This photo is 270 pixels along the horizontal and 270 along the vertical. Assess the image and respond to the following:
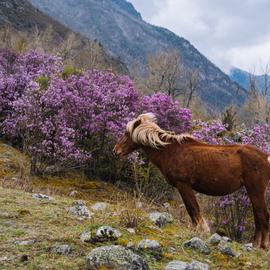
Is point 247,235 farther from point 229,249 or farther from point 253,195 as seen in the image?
point 229,249

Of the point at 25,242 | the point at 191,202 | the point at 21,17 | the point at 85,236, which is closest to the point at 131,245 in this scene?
the point at 85,236

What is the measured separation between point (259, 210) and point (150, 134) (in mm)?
2011

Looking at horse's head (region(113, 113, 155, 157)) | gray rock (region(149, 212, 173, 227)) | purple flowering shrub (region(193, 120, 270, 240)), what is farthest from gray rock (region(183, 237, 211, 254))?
purple flowering shrub (region(193, 120, 270, 240))

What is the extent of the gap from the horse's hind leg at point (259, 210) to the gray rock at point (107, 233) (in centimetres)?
281

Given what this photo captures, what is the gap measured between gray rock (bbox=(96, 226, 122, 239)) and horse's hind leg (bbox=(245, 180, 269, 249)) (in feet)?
9.23

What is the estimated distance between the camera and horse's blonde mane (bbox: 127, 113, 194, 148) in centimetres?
774

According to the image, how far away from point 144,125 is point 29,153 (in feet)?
22.6

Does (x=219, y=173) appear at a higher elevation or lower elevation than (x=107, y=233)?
higher

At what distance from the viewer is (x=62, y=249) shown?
4777 mm

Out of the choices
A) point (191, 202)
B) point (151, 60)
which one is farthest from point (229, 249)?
point (151, 60)

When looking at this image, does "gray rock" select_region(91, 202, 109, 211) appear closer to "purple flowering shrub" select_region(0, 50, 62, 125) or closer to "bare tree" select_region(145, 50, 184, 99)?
"purple flowering shrub" select_region(0, 50, 62, 125)

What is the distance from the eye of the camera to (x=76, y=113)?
14602 millimetres

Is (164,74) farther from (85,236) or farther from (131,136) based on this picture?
(85,236)

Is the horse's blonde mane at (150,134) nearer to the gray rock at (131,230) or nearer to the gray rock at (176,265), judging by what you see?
the gray rock at (131,230)
